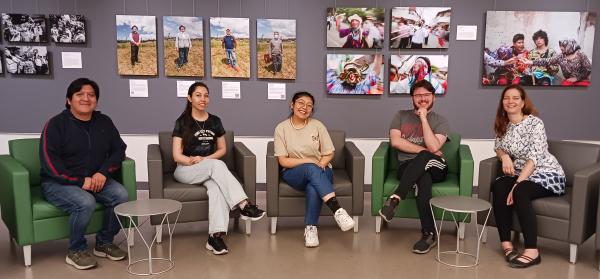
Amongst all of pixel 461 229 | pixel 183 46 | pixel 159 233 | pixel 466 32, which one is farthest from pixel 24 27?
pixel 461 229

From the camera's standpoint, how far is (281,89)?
18.4 ft

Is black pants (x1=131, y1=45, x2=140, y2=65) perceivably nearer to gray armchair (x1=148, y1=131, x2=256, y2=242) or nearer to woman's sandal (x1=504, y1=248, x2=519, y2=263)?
gray armchair (x1=148, y1=131, x2=256, y2=242)

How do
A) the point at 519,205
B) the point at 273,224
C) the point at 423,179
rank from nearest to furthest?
the point at 519,205, the point at 423,179, the point at 273,224

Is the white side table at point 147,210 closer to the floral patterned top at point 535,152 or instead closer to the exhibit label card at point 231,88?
the exhibit label card at point 231,88

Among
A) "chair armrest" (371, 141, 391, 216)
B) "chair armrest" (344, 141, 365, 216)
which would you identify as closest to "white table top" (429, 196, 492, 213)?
"chair armrest" (371, 141, 391, 216)

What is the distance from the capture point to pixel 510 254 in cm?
378

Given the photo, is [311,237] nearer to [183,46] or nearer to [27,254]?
[27,254]

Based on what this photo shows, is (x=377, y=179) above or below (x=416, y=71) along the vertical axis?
below

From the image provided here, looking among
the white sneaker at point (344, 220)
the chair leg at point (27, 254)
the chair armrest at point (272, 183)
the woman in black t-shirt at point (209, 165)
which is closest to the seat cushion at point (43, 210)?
the chair leg at point (27, 254)

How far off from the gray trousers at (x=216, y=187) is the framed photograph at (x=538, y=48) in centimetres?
300

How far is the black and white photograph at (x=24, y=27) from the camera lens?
17.7 feet

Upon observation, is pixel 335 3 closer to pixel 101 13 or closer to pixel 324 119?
pixel 324 119

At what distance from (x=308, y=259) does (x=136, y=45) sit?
3.02 m

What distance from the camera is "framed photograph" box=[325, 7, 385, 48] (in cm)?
544
